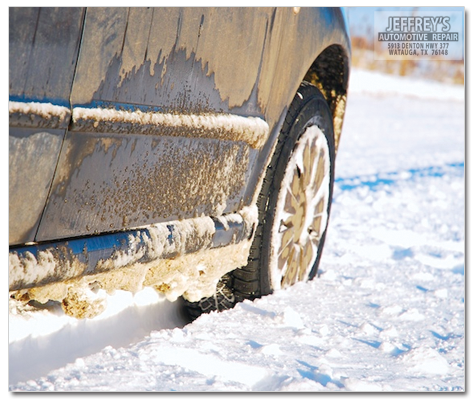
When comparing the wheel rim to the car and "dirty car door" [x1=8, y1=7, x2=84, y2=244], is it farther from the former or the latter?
"dirty car door" [x1=8, y1=7, x2=84, y2=244]

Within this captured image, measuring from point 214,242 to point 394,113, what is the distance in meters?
11.6

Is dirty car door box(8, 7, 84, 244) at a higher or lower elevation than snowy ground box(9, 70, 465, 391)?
higher

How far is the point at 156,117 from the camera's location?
1513mm

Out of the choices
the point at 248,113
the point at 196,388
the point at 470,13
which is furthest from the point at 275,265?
the point at 470,13

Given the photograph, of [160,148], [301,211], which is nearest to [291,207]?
[301,211]

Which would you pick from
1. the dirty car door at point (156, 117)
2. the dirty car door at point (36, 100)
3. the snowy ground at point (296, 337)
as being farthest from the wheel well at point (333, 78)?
the dirty car door at point (36, 100)

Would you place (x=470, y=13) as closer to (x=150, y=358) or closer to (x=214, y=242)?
(x=214, y=242)

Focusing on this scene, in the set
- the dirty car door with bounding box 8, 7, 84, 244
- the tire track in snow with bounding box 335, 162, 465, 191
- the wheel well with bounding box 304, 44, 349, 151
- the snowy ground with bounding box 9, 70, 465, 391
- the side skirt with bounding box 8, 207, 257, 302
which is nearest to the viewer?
the dirty car door with bounding box 8, 7, 84, 244

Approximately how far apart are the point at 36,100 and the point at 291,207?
126cm

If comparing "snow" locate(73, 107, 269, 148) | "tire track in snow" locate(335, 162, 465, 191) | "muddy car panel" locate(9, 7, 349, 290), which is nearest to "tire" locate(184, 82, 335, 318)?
"muddy car panel" locate(9, 7, 349, 290)

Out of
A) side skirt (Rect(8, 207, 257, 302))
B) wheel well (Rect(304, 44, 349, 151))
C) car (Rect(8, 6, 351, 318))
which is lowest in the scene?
side skirt (Rect(8, 207, 257, 302))

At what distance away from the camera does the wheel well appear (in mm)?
2635

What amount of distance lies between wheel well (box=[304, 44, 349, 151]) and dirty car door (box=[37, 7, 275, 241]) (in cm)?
84

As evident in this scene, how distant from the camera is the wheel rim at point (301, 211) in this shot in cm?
222
